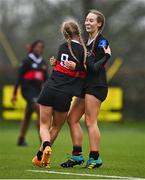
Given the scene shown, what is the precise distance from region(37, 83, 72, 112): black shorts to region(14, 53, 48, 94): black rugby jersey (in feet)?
18.5

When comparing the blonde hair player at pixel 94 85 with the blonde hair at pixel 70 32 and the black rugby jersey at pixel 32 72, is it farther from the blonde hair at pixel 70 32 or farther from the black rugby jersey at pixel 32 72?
the black rugby jersey at pixel 32 72

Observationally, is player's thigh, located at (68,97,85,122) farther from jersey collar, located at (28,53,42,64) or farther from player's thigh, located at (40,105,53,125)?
jersey collar, located at (28,53,42,64)

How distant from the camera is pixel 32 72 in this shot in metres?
16.0

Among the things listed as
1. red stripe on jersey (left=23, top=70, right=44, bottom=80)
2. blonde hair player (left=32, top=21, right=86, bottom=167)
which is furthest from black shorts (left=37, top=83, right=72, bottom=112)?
red stripe on jersey (left=23, top=70, right=44, bottom=80)

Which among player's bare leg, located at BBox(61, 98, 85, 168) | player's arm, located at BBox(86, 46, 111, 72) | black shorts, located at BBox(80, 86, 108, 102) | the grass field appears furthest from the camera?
player's bare leg, located at BBox(61, 98, 85, 168)

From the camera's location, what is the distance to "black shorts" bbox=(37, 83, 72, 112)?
10.2 m

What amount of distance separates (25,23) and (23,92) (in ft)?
66.3

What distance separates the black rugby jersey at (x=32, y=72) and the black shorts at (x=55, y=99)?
5651 mm

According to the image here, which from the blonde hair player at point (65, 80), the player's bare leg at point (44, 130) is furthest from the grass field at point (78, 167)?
the blonde hair player at point (65, 80)

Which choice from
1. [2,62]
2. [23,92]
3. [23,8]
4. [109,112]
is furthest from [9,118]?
[2,62]

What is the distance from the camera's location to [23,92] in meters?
16.2

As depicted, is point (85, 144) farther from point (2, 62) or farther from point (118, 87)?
point (2, 62)

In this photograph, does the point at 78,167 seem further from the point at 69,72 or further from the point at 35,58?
the point at 35,58

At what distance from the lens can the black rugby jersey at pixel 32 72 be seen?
15.8 meters
